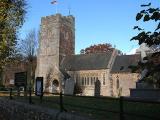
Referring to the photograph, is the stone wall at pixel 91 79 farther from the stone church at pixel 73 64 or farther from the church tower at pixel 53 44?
the church tower at pixel 53 44

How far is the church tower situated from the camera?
212 ft

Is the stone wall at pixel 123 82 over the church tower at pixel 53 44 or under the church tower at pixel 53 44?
under

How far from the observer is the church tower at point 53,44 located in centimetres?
6462

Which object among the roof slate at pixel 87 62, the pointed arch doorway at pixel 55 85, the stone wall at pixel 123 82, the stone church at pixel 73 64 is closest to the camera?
the stone wall at pixel 123 82

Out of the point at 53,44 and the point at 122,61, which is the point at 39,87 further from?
the point at 53,44

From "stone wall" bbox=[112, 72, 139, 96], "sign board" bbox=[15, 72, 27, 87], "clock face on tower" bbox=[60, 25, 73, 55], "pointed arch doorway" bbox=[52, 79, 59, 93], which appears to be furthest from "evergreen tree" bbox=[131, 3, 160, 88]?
"clock face on tower" bbox=[60, 25, 73, 55]

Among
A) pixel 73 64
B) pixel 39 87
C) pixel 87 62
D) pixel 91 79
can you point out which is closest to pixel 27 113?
pixel 39 87

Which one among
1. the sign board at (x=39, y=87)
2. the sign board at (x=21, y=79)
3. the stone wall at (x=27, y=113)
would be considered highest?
the sign board at (x=21, y=79)

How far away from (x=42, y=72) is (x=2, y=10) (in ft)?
140

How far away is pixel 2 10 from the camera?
80.6 feet

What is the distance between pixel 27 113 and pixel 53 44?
54.0 meters

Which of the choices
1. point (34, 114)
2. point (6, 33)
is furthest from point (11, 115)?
point (6, 33)

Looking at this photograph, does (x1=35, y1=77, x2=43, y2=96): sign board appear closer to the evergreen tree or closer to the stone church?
the evergreen tree

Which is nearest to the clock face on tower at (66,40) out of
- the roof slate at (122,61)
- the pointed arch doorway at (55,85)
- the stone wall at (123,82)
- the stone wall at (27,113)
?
the pointed arch doorway at (55,85)
